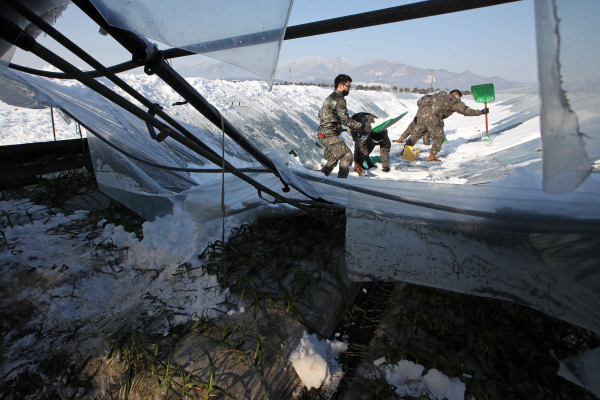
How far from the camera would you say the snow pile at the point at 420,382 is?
1362 mm

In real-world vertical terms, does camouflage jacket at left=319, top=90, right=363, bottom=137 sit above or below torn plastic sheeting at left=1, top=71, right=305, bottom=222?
above

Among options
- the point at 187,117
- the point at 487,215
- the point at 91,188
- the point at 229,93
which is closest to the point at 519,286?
the point at 487,215

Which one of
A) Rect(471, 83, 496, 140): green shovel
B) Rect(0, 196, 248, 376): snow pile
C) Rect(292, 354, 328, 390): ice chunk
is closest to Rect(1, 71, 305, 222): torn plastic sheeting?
Rect(0, 196, 248, 376): snow pile

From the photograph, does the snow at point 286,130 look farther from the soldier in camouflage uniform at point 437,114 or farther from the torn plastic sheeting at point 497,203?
the torn plastic sheeting at point 497,203

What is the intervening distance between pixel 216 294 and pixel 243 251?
45cm

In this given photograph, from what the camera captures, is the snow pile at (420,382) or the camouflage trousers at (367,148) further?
the camouflage trousers at (367,148)

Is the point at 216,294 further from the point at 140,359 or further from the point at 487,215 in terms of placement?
the point at 487,215

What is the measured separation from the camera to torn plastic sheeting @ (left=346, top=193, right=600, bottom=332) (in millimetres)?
1258

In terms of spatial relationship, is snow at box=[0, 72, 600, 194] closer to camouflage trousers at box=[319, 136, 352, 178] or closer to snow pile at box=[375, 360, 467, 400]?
camouflage trousers at box=[319, 136, 352, 178]

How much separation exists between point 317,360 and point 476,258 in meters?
0.88

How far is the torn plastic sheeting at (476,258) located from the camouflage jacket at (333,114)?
3416mm

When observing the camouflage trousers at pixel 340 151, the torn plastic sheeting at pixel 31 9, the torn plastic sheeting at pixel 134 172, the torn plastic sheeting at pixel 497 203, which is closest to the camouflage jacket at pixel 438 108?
the camouflage trousers at pixel 340 151

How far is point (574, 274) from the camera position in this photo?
1264mm

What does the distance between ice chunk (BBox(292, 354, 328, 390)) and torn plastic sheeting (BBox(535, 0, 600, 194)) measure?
1190 millimetres
